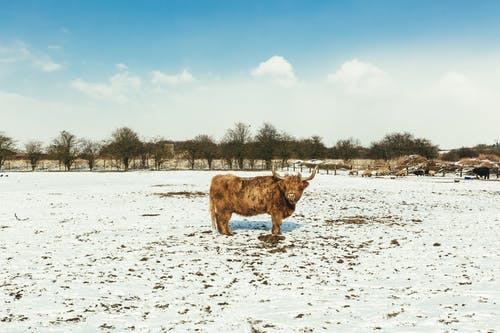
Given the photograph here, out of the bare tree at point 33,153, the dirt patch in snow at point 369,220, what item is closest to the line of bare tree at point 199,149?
the bare tree at point 33,153

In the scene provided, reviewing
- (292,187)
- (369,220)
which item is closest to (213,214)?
(292,187)

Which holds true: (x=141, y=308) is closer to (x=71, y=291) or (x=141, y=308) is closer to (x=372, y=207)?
(x=71, y=291)

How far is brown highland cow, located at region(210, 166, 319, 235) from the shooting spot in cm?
1098

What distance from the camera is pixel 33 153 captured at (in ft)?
232

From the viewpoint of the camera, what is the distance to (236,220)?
14289 millimetres

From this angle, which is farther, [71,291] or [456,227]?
[456,227]

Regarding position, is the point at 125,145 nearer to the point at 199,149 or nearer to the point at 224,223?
the point at 199,149

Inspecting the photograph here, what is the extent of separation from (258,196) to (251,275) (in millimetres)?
3853

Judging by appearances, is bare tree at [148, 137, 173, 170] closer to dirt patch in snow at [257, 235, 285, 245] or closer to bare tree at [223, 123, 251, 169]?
bare tree at [223, 123, 251, 169]

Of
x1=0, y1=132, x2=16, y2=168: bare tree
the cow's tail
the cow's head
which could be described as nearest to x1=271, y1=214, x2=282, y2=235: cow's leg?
the cow's head

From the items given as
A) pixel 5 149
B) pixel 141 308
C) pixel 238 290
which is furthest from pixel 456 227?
pixel 5 149

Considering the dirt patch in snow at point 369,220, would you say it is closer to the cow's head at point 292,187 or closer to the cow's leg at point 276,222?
the cow's leg at point 276,222

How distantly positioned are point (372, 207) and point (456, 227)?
5515 millimetres

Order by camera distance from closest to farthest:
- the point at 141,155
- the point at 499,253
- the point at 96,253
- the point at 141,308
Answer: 1. the point at 141,308
2. the point at 499,253
3. the point at 96,253
4. the point at 141,155
